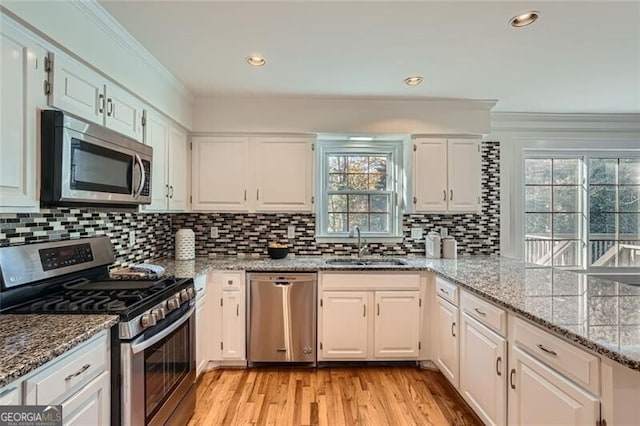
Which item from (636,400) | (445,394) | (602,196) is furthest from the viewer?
(602,196)

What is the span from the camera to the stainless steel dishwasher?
298 cm

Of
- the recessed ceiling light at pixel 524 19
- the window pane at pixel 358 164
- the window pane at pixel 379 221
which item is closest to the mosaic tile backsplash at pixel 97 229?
the window pane at pixel 358 164

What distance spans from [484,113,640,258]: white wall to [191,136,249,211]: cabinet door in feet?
8.68

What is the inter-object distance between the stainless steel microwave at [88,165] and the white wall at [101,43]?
0.35 m

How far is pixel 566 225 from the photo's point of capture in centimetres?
394

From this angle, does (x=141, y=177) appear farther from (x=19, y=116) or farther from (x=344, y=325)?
→ (x=344, y=325)

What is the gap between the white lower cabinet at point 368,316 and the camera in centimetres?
303

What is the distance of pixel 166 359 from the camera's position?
190 centimetres

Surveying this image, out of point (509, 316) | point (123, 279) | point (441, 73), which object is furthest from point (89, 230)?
point (441, 73)

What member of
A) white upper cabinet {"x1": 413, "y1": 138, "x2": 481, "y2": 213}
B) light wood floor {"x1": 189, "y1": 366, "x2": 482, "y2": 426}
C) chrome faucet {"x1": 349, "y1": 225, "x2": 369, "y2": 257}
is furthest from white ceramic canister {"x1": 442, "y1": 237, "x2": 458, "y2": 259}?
light wood floor {"x1": 189, "y1": 366, "x2": 482, "y2": 426}

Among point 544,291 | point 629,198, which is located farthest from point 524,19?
point 629,198

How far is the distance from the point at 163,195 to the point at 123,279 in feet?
2.73

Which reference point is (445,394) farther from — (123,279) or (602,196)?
(602,196)

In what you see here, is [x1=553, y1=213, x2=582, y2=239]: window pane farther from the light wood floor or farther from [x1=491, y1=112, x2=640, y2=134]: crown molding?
the light wood floor
